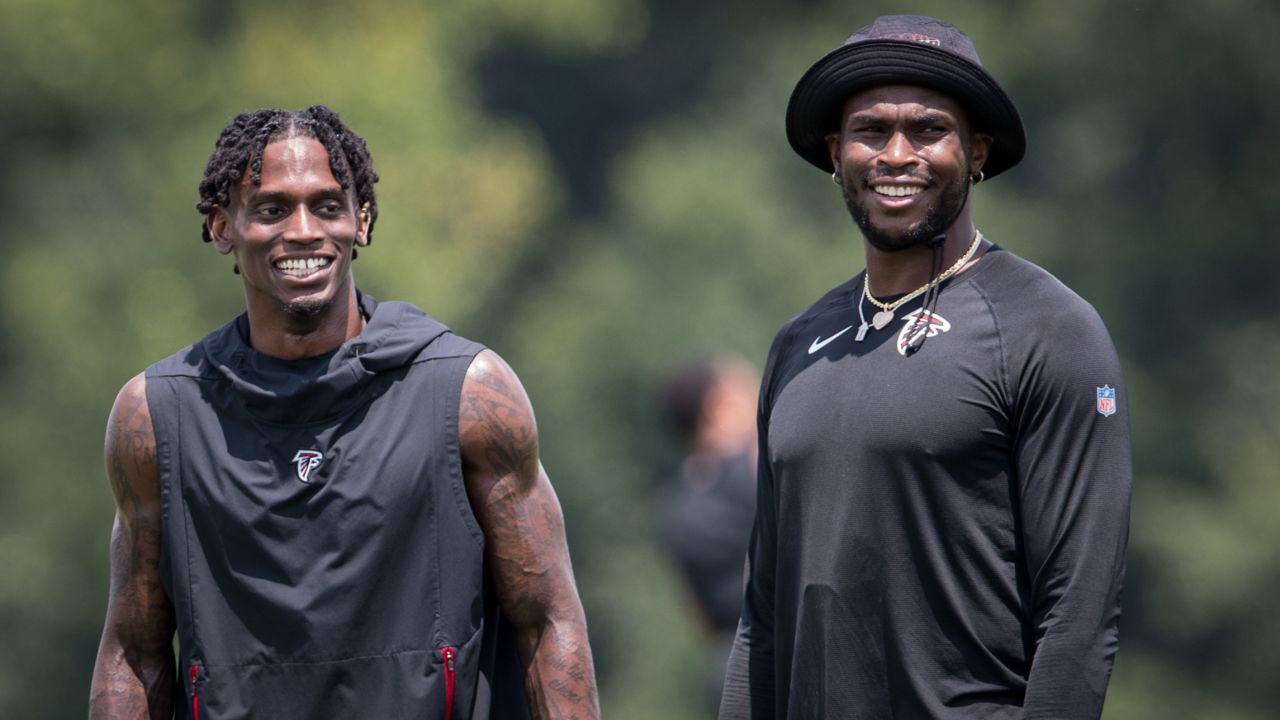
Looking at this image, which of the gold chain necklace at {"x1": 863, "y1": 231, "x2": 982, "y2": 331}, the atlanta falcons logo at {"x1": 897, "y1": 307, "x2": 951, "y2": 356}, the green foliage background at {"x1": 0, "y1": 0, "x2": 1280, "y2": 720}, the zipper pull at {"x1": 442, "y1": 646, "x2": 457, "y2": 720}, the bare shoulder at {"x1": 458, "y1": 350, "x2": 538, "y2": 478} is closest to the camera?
the atlanta falcons logo at {"x1": 897, "y1": 307, "x2": 951, "y2": 356}

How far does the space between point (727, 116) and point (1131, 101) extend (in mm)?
4709

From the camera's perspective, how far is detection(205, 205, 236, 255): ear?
561 centimetres

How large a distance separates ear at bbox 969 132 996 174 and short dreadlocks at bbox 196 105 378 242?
1435 millimetres

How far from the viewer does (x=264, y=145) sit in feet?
18.2

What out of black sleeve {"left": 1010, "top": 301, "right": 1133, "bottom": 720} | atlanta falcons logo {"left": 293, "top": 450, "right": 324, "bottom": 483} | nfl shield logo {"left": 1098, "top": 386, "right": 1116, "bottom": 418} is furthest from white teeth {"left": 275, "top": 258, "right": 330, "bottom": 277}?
nfl shield logo {"left": 1098, "top": 386, "right": 1116, "bottom": 418}

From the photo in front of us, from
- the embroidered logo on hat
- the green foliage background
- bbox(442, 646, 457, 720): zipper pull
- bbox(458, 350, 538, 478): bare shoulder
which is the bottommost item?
bbox(442, 646, 457, 720): zipper pull

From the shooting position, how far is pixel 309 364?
18.2 feet

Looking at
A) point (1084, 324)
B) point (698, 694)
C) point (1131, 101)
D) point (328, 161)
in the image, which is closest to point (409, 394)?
point (328, 161)

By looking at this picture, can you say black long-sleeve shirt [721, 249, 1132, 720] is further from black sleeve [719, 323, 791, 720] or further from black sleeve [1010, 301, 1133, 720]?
black sleeve [719, 323, 791, 720]

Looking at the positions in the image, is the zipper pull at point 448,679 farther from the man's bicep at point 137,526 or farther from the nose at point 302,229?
the nose at point 302,229

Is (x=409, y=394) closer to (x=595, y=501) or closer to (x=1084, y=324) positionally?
(x=1084, y=324)

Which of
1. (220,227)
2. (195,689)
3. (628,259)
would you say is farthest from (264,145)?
(628,259)

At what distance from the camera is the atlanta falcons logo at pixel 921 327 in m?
4.89

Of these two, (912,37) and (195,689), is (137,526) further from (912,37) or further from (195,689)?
(912,37)
